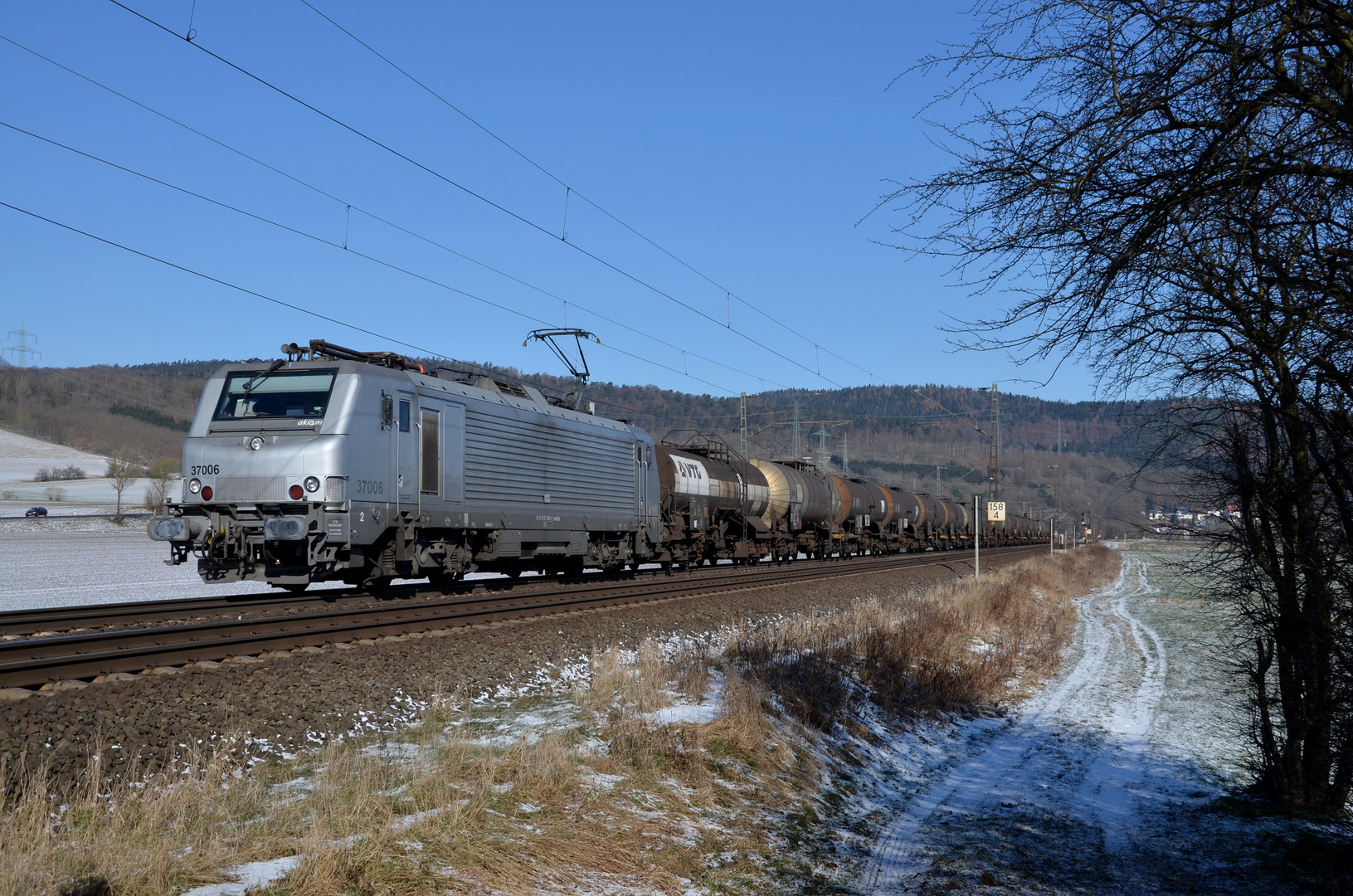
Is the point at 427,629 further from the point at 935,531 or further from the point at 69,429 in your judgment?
the point at 69,429

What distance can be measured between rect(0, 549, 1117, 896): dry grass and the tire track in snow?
87 centimetres

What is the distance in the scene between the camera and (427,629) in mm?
12680

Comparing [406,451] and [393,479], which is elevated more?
[406,451]

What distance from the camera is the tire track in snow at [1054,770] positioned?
741 cm

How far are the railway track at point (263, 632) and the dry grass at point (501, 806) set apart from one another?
2.63m

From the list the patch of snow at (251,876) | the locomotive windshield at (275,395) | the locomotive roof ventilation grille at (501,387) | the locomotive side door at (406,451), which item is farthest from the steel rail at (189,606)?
the patch of snow at (251,876)

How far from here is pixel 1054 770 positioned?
35.3ft

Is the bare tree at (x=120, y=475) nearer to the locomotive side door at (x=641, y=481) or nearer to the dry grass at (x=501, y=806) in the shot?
the locomotive side door at (x=641, y=481)

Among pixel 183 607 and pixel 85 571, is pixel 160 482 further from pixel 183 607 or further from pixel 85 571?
pixel 183 607

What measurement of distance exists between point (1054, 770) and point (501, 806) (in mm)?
7250

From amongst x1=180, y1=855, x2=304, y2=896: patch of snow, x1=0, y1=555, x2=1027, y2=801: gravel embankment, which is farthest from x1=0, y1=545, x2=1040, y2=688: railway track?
x1=180, y1=855, x2=304, y2=896: patch of snow

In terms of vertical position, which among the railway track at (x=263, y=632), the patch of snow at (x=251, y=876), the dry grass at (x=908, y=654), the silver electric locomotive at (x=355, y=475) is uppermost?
the silver electric locomotive at (x=355, y=475)

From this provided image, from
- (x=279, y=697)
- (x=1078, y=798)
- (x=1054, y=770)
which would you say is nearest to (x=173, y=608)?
(x=279, y=697)

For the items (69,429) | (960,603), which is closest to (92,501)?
(69,429)
